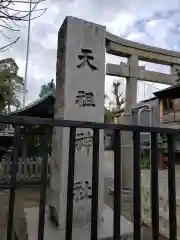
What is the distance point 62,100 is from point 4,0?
138 cm

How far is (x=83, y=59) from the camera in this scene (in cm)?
333

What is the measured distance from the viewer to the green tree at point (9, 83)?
12877 millimetres

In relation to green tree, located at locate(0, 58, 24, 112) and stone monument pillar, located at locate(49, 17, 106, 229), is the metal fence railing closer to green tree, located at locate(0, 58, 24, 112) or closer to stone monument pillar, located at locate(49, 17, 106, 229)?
green tree, located at locate(0, 58, 24, 112)

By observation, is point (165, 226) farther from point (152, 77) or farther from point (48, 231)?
point (152, 77)

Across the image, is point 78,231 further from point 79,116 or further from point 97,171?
point 97,171

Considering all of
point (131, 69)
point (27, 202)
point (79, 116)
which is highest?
point (131, 69)

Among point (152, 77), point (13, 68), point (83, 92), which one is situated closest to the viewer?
point (83, 92)

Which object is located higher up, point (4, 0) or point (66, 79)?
point (4, 0)

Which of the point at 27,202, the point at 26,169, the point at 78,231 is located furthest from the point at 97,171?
the point at 26,169

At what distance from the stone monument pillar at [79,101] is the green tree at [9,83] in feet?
31.8

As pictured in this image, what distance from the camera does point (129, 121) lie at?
599 centimetres

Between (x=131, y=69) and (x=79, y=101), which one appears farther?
(x=131, y=69)

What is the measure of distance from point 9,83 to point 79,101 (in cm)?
1189

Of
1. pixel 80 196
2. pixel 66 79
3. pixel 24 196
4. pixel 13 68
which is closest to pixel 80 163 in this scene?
pixel 80 196
